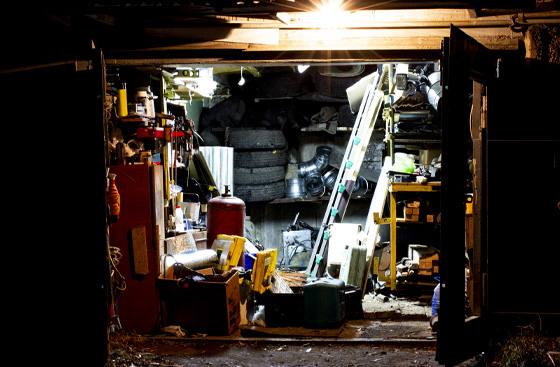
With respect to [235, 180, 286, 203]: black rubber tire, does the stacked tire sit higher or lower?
higher

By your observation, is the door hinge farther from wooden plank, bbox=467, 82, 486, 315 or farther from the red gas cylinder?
wooden plank, bbox=467, 82, 486, 315

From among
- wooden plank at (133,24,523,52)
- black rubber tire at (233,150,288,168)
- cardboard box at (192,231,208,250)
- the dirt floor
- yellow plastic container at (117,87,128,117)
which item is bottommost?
the dirt floor

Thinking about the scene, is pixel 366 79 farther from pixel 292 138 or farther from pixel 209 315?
pixel 209 315

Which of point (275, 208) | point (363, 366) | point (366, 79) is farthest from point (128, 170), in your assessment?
point (275, 208)

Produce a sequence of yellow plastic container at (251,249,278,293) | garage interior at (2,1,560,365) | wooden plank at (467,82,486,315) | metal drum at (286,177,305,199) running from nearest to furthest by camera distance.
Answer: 1. garage interior at (2,1,560,365)
2. wooden plank at (467,82,486,315)
3. yellow plastic container at (251,249,278,293)
4. metal drum at (286,177,305,199)

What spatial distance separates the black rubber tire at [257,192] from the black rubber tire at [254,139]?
0.92m

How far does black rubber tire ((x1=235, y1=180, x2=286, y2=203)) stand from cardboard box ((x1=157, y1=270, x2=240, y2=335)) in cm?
601

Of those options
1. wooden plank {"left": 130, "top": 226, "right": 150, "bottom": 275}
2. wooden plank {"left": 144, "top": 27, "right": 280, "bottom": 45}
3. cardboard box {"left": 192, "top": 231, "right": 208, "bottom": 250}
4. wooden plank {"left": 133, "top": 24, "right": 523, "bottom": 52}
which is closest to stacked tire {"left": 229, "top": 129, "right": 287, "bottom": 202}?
cardboard box {"left": 192, "top": 231, "right": 208, "bottom": 250}

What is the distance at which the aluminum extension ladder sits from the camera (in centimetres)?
1233

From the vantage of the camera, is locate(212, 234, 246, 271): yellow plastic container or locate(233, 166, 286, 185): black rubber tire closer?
locate(212, 234, 246, 271): yellow plastic container

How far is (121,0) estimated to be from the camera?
5.59 m

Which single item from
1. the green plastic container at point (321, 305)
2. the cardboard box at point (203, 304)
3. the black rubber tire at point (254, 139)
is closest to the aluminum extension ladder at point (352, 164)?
the black rubber tire at point (254, 139)

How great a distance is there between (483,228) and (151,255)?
448cm

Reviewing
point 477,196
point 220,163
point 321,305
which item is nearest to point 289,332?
point 321,305
